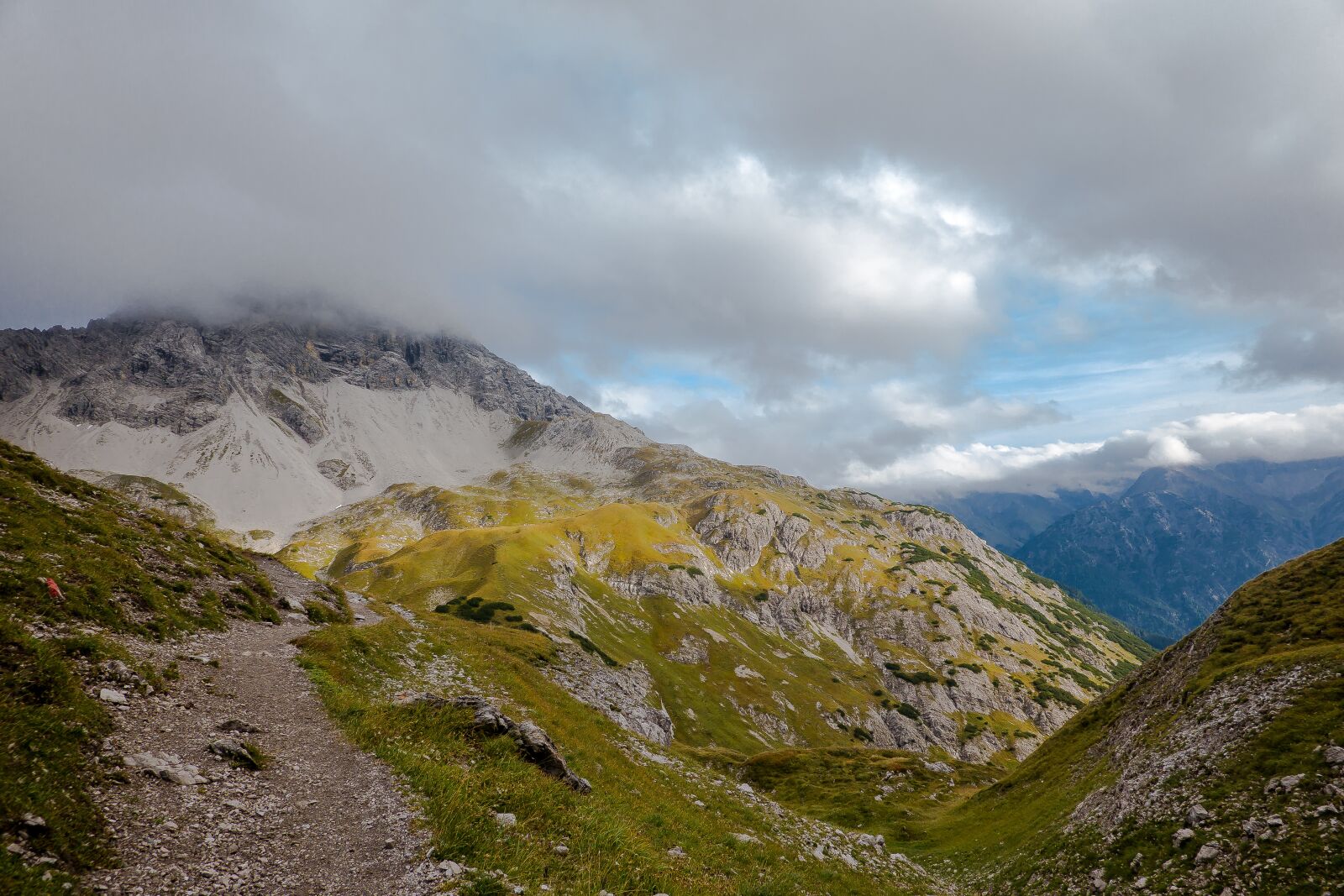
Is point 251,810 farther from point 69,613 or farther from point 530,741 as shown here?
point 69,613

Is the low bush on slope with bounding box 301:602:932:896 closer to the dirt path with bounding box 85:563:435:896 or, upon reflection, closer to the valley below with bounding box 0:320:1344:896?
the valley below with bounding box 0:320:1344:896

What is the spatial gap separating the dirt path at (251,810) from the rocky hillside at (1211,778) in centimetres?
2917

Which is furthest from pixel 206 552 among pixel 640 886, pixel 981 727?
pixel 981 727

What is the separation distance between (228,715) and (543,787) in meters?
10.1

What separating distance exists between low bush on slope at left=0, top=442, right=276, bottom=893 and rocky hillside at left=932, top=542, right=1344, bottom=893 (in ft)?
111

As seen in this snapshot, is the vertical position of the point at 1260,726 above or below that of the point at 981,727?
above

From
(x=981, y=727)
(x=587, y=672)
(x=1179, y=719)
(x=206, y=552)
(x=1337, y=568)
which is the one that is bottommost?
(x=981, y=727)

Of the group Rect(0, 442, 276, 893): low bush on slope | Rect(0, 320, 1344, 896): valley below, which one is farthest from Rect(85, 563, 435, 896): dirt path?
Rect(0, 442, 276, 893): low bush on slope

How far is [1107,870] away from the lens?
24.8 m

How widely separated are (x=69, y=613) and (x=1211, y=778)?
1845 inches

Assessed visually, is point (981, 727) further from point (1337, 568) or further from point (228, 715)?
point (228, 715)

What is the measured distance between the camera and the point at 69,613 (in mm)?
17922

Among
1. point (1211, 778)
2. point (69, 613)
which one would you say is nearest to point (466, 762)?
point (69, 613)

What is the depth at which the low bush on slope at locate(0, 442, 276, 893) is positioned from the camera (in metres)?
8.68
